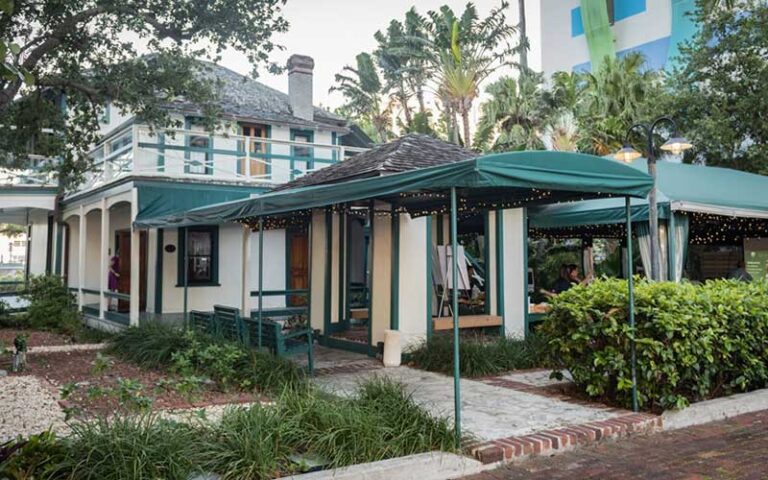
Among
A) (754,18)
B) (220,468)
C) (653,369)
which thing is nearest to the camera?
(220,468)

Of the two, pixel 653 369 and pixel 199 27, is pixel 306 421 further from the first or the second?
pixel 199 27

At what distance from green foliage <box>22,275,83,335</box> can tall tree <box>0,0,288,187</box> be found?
4397 mm

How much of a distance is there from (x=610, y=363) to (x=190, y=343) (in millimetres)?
5245

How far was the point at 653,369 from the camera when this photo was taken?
5.73m

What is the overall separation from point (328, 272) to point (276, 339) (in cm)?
339

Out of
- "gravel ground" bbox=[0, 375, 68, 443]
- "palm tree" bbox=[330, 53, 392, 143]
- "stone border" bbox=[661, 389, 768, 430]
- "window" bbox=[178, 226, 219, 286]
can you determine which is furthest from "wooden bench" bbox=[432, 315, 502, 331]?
"palm tree" bbox=[330, 53, 392, 143]

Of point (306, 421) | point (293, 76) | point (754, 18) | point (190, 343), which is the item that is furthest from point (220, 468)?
point (293, 76)

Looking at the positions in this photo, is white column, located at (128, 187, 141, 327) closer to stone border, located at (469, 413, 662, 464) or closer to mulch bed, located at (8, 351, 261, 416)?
mulch bed, located at (8, 351, 261, 416)

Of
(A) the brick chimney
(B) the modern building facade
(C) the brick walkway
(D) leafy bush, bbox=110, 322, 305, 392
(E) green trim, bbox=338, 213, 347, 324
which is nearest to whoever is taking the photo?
(C) the brick walkway

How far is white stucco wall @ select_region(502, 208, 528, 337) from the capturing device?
10.3 metres

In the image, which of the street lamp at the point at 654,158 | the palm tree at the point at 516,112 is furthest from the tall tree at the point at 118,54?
the palm tree at the point at 516,112

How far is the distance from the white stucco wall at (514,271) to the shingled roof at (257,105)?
10.6 m

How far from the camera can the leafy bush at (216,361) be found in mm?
6891

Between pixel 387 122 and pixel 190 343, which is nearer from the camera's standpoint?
pixel 190 343
